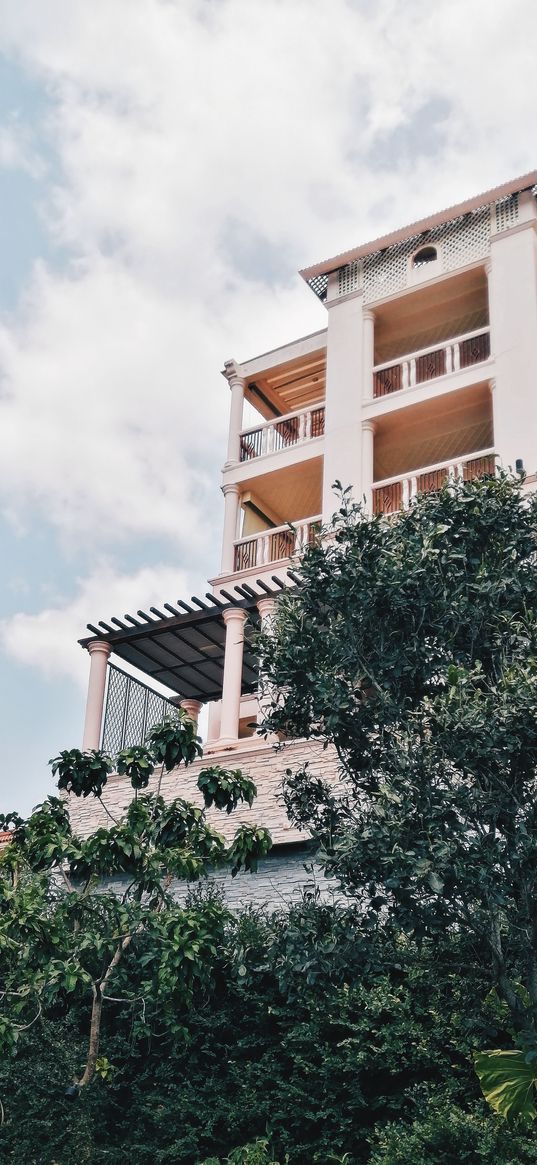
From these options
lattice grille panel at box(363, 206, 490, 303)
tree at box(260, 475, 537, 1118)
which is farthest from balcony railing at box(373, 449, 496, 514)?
tree at box(260, 475, 537, 1118)

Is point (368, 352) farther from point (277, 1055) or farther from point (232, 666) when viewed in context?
point (277, 1055)

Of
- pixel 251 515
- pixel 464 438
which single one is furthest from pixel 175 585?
pixel 464 438

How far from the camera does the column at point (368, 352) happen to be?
21.9 m

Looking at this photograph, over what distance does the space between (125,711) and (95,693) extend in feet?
3.96

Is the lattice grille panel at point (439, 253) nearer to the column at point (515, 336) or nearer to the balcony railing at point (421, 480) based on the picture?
the column at point (515, 336)

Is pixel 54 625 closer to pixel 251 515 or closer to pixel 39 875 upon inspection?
pixel 251 515

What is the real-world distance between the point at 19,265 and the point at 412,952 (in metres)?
8.24

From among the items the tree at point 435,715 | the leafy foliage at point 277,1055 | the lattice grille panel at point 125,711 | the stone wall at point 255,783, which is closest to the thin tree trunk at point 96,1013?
the leafy foliage at point 277,1055

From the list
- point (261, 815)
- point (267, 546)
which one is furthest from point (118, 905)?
point (267, 546)

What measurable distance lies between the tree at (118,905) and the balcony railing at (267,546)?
9061mm

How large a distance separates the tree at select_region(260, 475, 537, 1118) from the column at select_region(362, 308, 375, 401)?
10.9 meters

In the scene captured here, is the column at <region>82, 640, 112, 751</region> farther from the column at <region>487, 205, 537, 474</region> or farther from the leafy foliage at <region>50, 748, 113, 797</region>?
the column at <region>487, 205, 537, 474</region>

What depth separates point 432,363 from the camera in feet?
71.6

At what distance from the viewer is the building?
65.0ft
